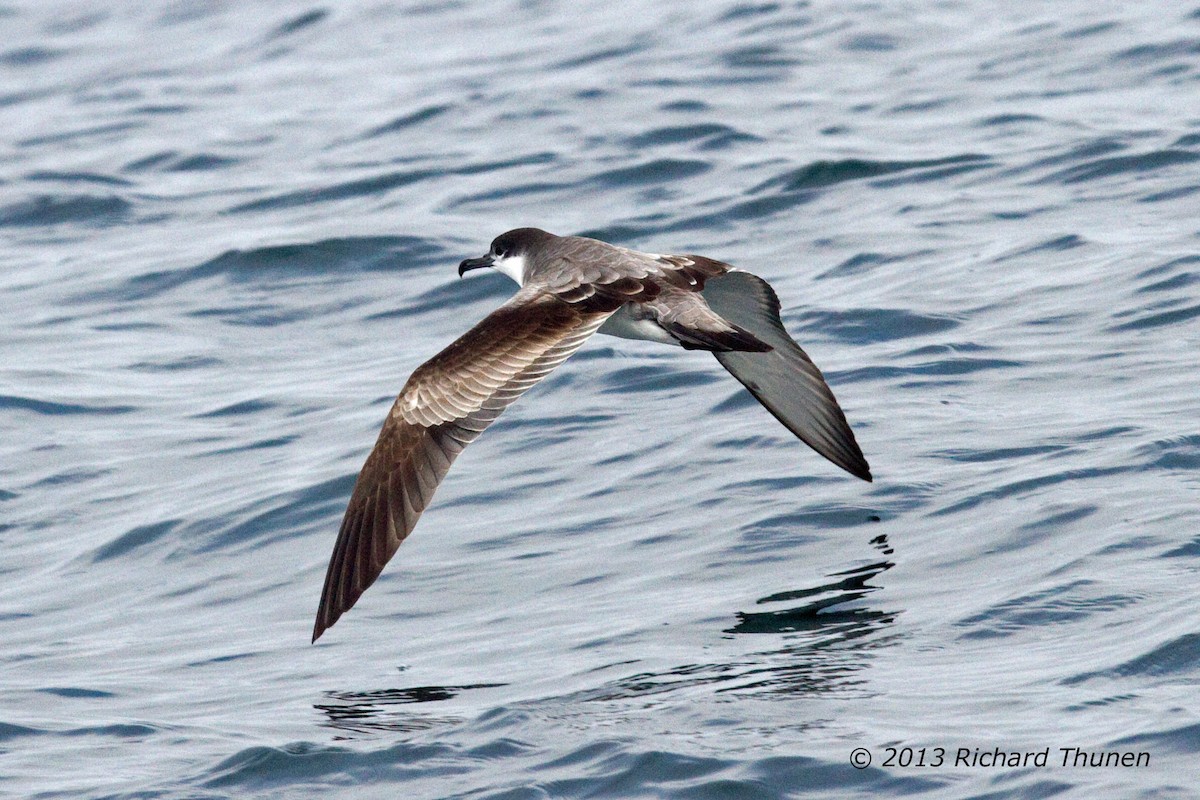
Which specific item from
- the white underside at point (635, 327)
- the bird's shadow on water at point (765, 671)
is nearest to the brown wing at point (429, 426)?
the white underside at point (635, 327)

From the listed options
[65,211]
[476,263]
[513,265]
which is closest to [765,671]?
[513,265]

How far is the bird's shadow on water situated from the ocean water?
0.08 feet

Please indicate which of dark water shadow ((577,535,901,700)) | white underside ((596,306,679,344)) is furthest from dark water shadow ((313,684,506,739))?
white underside ((596,306,679,344))


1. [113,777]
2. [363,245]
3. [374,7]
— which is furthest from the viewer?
[374,7]

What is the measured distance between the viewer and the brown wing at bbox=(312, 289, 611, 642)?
260 inches

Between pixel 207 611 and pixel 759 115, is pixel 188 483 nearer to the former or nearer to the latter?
pixel 207 611

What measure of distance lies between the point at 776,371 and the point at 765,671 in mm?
2369

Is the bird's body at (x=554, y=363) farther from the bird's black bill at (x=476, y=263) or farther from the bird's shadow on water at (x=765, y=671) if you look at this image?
the bird's black bill at (x=476, y=263)

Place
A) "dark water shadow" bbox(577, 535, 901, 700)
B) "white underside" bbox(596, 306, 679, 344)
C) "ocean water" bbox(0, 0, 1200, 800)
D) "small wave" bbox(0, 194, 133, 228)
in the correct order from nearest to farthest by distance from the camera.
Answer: "ocean water" bbox(0, 0, 1200, 800)
"dark water shadow" bbox(577, 535, 901, 700)
"white underside" bbox(596, 306, 679, 344)
"small wave" bbox(0, 194, 133, 228)

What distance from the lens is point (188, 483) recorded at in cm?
891

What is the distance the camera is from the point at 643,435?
8.70 meters

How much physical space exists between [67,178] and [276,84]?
329 centimetres

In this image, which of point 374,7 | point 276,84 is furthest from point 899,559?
point 374,7

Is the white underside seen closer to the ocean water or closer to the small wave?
the ocean water
